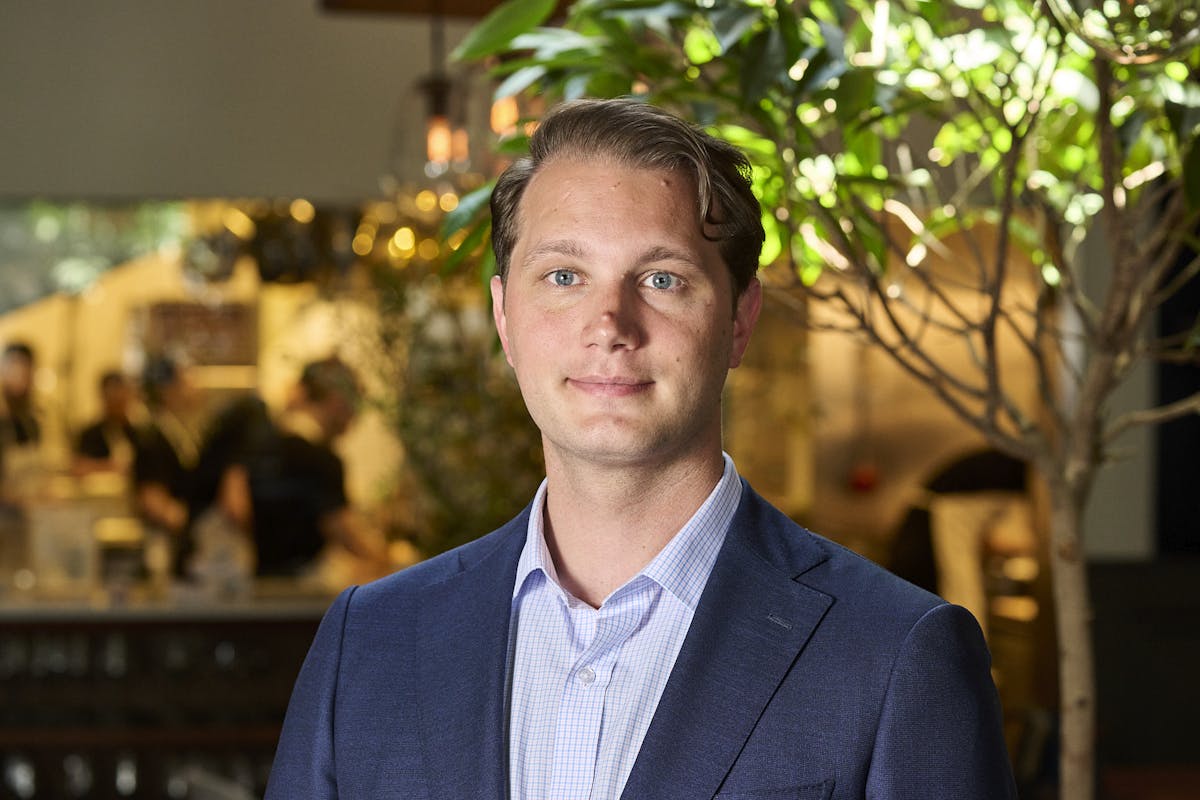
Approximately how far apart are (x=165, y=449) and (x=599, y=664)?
4.94 meters

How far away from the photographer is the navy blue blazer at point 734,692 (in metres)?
1.23

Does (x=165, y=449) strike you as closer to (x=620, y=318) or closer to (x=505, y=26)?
(x=505, y=26)

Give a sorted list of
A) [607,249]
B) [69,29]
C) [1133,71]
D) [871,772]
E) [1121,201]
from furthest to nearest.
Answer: [69,29], [1121,201], [1133,71], [607,249], [871,772]

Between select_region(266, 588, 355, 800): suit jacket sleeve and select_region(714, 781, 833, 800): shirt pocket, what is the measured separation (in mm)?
404

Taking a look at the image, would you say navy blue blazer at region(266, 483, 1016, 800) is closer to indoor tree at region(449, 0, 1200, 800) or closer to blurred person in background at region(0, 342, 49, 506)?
indoor tree at region(449, 0, 1200, 800)

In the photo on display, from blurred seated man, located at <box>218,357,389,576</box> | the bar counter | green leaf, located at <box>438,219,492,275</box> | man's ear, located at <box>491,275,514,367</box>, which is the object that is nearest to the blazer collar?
man's ear, located at <box>491,275,514,367</box>

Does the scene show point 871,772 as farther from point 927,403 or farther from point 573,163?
point 927,403

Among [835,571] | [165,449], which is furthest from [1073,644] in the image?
[165,449]

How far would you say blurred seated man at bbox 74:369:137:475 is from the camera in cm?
592

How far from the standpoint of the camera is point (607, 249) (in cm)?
133

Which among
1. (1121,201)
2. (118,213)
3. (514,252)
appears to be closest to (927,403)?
(118,213)

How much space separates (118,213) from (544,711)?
502 cm

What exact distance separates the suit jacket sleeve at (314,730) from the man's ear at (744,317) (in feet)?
1.49

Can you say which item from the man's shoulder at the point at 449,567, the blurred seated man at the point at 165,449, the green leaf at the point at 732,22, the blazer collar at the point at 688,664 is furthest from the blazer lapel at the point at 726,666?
the blurred seated man at the point at 165,449
